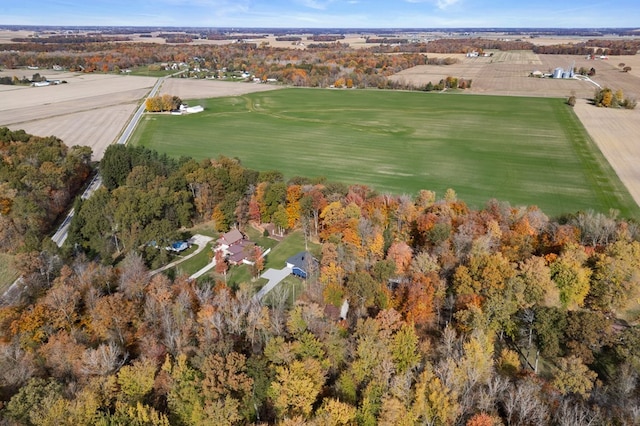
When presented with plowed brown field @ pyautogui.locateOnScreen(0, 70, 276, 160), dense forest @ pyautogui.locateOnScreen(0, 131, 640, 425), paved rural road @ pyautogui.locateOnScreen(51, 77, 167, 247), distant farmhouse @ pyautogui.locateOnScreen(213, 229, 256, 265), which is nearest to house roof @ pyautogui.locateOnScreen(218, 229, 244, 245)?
distant farmhouse @ pyautogui.locateOnScreen(213, 229, 256, 265)

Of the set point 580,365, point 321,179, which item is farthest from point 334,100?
point 580,365

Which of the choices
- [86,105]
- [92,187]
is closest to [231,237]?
[92,187]

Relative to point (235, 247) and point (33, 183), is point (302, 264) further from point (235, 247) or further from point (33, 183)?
point (33, 183)

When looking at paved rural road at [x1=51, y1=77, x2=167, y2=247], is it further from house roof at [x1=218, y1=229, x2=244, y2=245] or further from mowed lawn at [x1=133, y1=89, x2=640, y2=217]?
house roof at [x1=218, y1=229, x2=244, y2=245]

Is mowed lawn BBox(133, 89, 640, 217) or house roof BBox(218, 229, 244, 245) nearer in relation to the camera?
house roof BBox(218, 229, 244, 245)

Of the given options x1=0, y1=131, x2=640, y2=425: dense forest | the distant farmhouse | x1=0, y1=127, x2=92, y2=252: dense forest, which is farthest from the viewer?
x1=0, y1=127, x2=92, y2=252: dense forest

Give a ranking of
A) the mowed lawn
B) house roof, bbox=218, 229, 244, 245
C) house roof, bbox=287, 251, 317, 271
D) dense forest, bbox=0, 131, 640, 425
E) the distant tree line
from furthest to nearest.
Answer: the distant tree line → the mowed lawn → house roof, bbox=218, 229, 244, 245 → house roof, bbox=287, 251, 317, 271 → dense forest, bbox=0, 131, 640, 425

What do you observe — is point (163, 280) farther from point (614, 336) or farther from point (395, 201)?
point (614, 336)
